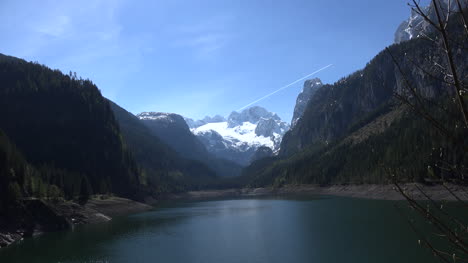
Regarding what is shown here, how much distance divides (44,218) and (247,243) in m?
53.3

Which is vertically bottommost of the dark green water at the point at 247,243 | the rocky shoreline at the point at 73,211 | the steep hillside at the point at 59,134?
the dark green water at the point at 247,243

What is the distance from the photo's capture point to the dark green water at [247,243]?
4638cm

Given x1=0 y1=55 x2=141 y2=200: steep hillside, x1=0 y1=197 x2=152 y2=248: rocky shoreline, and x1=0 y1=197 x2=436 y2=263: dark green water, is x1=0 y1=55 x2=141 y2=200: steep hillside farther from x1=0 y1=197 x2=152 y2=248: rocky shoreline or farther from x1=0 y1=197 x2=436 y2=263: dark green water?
x1=0 y1=197 x2=436 y2=263: dark green water

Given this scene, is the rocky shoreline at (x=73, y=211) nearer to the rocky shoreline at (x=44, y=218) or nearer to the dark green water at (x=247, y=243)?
the rocky shoreline at (x=44, y=218)

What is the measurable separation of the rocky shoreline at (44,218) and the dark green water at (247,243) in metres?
3.91

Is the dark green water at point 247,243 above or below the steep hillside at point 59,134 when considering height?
below

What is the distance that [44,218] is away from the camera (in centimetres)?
8512

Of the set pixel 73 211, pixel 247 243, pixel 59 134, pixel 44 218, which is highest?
pixel 59 134

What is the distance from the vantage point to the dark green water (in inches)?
1826

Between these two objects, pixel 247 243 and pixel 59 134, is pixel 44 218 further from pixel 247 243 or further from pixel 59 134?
pixel 59 134

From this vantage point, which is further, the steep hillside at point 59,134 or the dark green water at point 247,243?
the steep hillside at point 59,134

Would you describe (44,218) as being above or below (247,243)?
above

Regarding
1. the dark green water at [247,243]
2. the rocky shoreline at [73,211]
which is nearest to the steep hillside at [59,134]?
the rocky shoreline at [73,211]

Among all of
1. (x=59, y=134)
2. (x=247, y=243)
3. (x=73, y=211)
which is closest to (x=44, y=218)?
(x=73, y=211)
